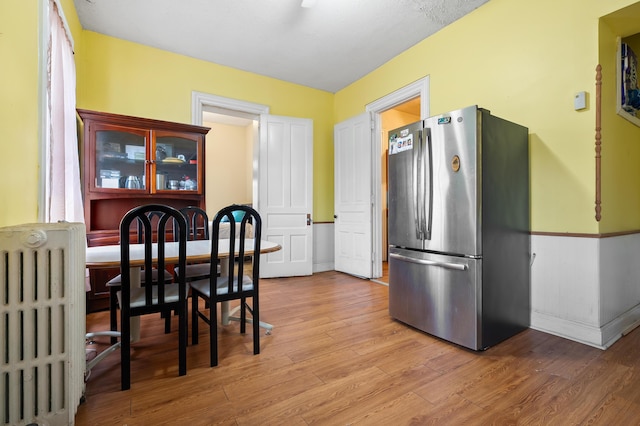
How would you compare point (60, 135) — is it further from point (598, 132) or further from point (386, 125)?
point (386, 125)

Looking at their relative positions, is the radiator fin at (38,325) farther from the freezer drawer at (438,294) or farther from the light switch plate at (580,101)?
the light switch plate at (580,101)

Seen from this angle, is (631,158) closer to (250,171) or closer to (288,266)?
(288,266)

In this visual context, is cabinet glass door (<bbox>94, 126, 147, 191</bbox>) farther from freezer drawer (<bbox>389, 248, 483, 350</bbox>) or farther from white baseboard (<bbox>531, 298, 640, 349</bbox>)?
white baseboard (<bbox>531, 298, 640, 349</bbox>)

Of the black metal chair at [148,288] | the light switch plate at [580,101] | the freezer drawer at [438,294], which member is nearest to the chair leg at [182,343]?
the black metal chair at [148,288]

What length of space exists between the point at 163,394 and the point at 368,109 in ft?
13.0

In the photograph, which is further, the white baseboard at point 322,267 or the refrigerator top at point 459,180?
the white baseboard at point 322,267

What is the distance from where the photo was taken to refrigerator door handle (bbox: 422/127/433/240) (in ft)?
Answer: 7.48

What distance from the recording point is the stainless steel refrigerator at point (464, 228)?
6.66 feet

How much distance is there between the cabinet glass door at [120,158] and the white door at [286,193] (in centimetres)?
149

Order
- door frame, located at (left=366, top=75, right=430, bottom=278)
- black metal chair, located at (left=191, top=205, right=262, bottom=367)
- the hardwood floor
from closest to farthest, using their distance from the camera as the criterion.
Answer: the hardwood floor, black metal chair, located at (left=191, top=205, right=262, bottom=367), door frame, located at (left=366, top=75, right=430, bottom=278)

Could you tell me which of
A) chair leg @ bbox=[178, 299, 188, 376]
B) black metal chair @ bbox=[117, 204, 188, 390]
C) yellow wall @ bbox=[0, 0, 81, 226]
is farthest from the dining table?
yellow wall @ bbox=[0, 0, 81, 226]

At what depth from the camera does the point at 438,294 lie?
87.6 inches

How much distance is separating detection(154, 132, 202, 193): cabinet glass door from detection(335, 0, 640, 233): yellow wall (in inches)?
116

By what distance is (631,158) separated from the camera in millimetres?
2436
